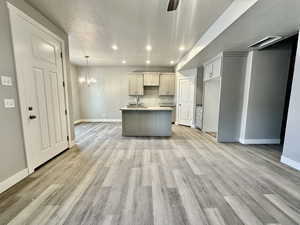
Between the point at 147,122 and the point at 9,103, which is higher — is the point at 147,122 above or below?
below

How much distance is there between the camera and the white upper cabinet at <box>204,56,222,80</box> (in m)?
3.72

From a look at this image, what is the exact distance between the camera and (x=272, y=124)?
355cm

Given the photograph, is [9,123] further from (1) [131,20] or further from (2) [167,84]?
(2) [167,84]

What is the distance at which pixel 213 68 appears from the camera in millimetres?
4113

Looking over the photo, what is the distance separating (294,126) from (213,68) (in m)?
2.45

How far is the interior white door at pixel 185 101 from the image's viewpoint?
19.1ft

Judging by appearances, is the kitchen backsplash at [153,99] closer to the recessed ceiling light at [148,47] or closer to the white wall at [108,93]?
the white wall at [108,93]

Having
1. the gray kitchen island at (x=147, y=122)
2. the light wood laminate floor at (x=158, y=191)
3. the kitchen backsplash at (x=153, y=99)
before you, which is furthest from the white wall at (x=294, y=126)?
the kitchen backsplash at (x=153, y=99)

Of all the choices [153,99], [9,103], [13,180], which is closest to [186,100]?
[153,99]

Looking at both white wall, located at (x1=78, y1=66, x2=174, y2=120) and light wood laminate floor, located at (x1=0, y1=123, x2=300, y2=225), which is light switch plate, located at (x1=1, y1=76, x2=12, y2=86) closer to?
light wood laminate floor, located at (x1=0, y1=123, x2=300, y2=225)

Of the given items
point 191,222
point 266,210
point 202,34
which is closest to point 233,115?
point 202,34

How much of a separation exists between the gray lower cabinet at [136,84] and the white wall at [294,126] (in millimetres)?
5121

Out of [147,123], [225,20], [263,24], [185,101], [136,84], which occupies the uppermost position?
[225,20]

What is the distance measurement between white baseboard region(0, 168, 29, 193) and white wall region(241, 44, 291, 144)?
480cm
